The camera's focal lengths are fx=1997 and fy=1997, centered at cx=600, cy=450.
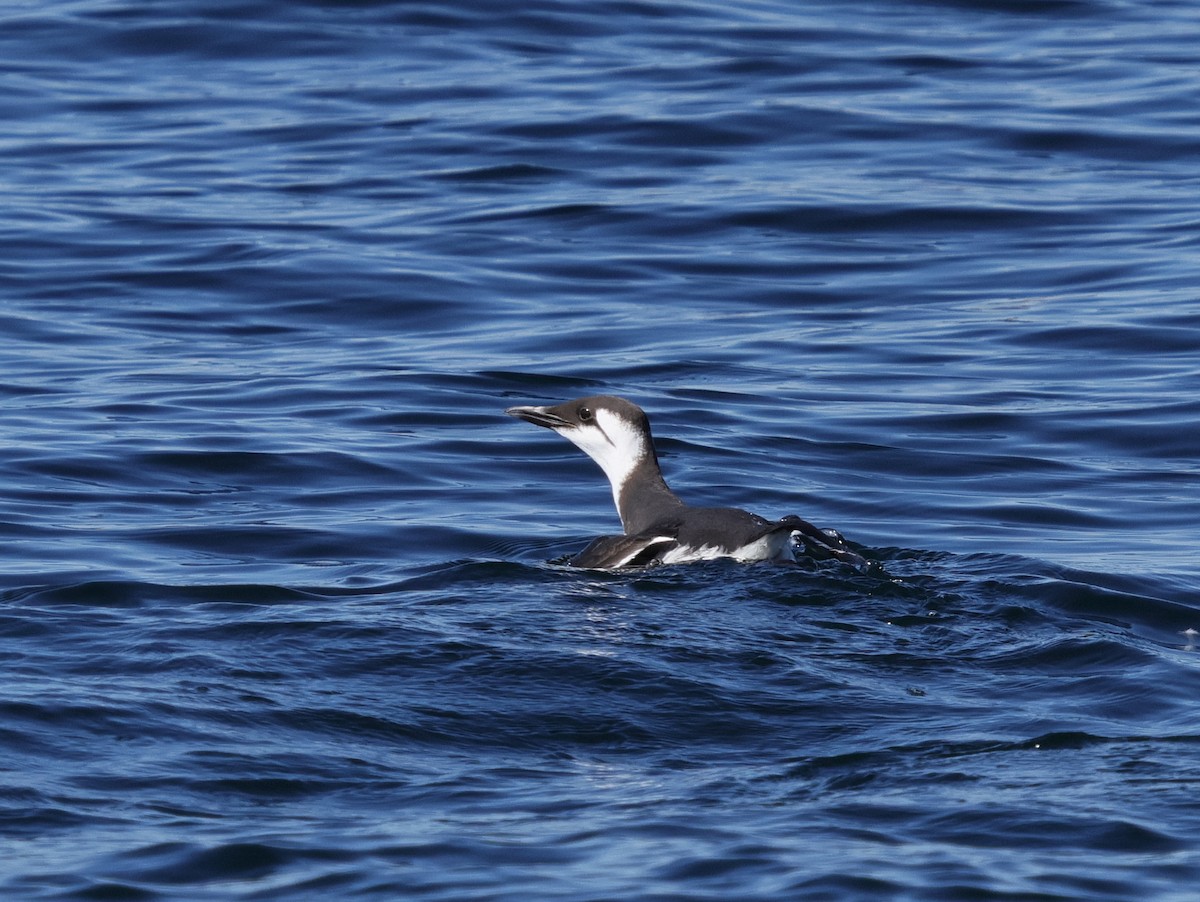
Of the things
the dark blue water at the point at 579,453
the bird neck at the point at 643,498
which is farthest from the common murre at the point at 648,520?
the dark blue water at the point at 579,453

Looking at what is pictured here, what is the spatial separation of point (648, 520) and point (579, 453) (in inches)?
106

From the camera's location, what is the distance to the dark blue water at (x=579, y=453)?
18.7 feet

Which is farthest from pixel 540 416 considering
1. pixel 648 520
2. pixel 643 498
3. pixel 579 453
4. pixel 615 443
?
pixel 579 453

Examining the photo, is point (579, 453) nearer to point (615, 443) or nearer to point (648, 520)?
point (615, 443)

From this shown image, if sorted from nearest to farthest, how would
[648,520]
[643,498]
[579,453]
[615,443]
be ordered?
1. [648,520]
2. [643,498]
3. [615,443]
4. [579,453]

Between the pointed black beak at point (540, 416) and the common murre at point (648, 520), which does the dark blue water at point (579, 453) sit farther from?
the pointed black beak at point (540, 416)

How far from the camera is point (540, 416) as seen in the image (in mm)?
9734

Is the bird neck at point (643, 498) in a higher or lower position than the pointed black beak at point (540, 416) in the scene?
lower

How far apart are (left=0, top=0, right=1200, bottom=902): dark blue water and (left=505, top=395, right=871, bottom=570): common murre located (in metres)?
0.17

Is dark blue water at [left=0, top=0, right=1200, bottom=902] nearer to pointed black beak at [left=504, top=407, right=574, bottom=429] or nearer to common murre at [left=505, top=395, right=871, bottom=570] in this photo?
common murre at [left=505, top=395, right=871, bottom=570]

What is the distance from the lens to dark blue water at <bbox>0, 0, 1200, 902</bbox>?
18.7ft

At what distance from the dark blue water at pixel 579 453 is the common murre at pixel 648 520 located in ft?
0.56

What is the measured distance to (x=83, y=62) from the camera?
22.2m

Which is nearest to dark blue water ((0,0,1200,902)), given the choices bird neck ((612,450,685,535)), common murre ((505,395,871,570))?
common murre ((505,395,871,570))
